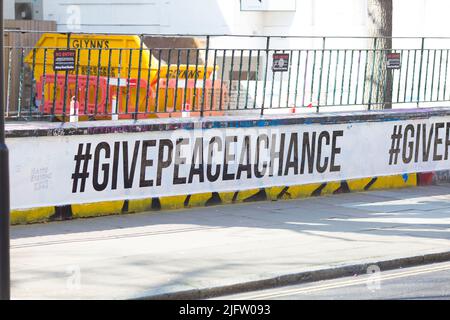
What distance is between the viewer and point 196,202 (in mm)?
13711

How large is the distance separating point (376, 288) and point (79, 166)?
14.9 feet

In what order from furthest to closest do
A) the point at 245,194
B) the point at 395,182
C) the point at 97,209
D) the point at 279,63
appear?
1. the point at 395,182
2. the point at 279,63
3. the point at 245,194
4. the point at 97,209

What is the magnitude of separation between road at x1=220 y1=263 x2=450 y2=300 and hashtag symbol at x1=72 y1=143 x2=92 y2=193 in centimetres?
388

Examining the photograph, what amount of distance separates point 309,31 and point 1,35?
31480mm

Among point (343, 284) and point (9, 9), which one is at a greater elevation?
point (9, 9)

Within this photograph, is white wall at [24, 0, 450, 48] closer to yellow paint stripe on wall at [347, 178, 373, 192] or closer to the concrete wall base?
the concrete wall base

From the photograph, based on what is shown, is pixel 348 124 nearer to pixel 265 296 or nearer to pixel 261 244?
pixel 261 244

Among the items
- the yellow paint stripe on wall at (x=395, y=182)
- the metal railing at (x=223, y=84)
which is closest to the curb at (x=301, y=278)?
the metal railing at (x=223, y=84)

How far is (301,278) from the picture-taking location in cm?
977

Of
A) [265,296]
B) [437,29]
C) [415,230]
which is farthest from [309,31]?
[265,296]

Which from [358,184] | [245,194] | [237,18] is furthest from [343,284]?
[237,18]

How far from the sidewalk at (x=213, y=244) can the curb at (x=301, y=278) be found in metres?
0.07

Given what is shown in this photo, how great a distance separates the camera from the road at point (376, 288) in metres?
9.08

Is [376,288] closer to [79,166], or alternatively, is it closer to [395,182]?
[79,166]
